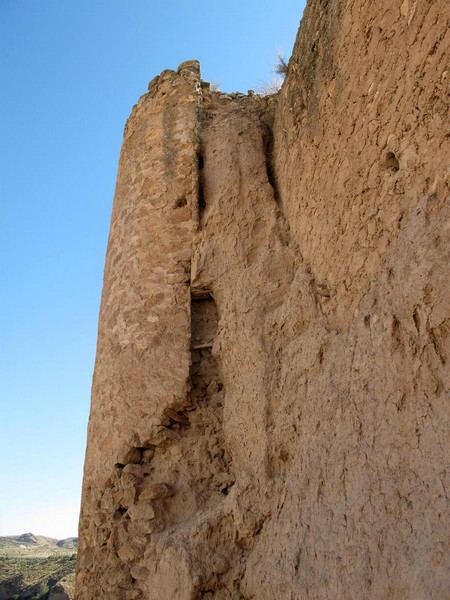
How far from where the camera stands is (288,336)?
3.68 m

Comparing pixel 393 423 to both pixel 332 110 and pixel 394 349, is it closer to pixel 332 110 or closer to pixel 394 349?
pixel 394 349

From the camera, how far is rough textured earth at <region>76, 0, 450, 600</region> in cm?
245

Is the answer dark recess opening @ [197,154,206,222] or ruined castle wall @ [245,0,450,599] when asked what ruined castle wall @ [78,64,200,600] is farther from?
ruined castle wall @ [245,0,450,599]

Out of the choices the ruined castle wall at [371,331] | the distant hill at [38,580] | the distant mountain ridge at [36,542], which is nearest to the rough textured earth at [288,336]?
the ruined castle wall at [371,331]

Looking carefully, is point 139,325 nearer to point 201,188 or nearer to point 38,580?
point 201,188

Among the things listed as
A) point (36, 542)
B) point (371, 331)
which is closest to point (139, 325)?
point (371, 331)

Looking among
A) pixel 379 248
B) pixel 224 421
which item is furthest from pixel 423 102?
pixel 224 421

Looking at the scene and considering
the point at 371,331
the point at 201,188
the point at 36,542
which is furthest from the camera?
the point at 36,542

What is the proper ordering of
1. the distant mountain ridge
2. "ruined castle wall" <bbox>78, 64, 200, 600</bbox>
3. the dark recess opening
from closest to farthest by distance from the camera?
"ruined castle wall" <bbox>78, 64, 200, 600</bbox>, the dark recess opening, the distant mountain ridge

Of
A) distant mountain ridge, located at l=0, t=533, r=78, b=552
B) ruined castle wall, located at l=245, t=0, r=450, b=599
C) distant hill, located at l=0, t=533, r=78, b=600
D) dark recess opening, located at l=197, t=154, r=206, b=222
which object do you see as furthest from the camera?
distant mountain ridge, located at l=0, t=533, r=78, b=552

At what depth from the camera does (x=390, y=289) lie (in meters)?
2.72

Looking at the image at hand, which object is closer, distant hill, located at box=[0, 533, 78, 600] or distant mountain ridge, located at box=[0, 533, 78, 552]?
distant hill, located at box=[0, 533, 78, 600]

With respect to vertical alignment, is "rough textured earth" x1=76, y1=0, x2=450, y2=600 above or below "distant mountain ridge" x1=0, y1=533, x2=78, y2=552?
above

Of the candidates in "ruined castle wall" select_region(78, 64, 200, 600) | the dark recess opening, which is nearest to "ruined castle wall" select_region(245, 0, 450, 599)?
"ruined castle wall" select_region(78, 64, 200, 600)
